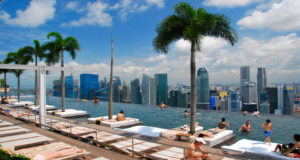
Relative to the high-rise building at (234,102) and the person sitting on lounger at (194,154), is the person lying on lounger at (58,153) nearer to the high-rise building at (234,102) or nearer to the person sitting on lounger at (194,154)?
the person sitting on lounger at (194,154)

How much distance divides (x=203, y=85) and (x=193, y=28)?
502 ft

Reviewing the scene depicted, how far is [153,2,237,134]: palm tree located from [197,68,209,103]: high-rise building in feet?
481

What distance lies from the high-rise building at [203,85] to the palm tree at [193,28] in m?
147

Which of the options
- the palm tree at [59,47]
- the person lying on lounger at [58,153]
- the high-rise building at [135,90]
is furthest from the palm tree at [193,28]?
the high-rise building at [135,90]

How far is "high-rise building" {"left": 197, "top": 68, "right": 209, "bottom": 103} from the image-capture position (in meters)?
155

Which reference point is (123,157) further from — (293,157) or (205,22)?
(205,22)

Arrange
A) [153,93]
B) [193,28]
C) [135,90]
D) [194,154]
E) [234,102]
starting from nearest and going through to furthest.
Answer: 1. [194,154]
2. [193,28]
3. [234,102]
4. [135,90]
5. [153,93]

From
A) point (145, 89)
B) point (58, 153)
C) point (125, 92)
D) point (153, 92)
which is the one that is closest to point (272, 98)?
point (153, 92)


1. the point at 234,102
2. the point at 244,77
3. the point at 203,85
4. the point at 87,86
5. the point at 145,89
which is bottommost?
the point at 234,102

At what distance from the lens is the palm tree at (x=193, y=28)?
364 inches

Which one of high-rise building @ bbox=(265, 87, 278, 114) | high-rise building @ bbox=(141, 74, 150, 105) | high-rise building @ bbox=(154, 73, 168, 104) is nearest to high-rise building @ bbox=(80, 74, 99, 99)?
high-rise building @ bbox=(141, 74, 150, 105)

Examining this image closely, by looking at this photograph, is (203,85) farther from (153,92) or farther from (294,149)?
(294,149)

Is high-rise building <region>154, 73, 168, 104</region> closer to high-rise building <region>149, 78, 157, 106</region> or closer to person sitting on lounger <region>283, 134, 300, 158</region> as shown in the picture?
high-rise building <region>149, 78, 157, 106</region>

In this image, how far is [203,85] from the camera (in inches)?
6176
